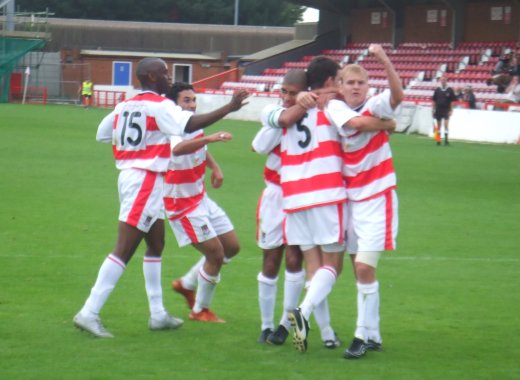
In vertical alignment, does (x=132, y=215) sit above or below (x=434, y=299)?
above

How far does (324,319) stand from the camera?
7406 mm

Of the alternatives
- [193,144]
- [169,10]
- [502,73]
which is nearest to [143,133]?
[193,144]

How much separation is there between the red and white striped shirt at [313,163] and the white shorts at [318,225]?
0.05 m

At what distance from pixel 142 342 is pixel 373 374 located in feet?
5.56

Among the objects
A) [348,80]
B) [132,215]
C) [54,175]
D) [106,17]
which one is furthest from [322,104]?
[106,17]

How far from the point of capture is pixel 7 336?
761 cm

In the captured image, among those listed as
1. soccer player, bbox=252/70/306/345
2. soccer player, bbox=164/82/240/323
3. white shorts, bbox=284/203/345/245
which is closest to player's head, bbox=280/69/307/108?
soccer player, bbox=252/70/306/345

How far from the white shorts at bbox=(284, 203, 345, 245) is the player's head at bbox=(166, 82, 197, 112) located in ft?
5.39

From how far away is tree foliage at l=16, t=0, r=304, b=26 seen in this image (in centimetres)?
8675

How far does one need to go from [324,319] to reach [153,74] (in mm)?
2082

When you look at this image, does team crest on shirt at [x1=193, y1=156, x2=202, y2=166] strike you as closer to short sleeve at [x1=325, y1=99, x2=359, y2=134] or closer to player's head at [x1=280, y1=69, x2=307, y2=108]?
player's head at [x1=280, y1=69, x2=307, y2=108]

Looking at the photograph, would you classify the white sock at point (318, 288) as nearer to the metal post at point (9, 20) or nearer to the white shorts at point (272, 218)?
the white shorts at point (272, 218)

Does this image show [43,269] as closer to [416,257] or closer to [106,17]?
[416,257]

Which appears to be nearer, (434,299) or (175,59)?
(434,299)
